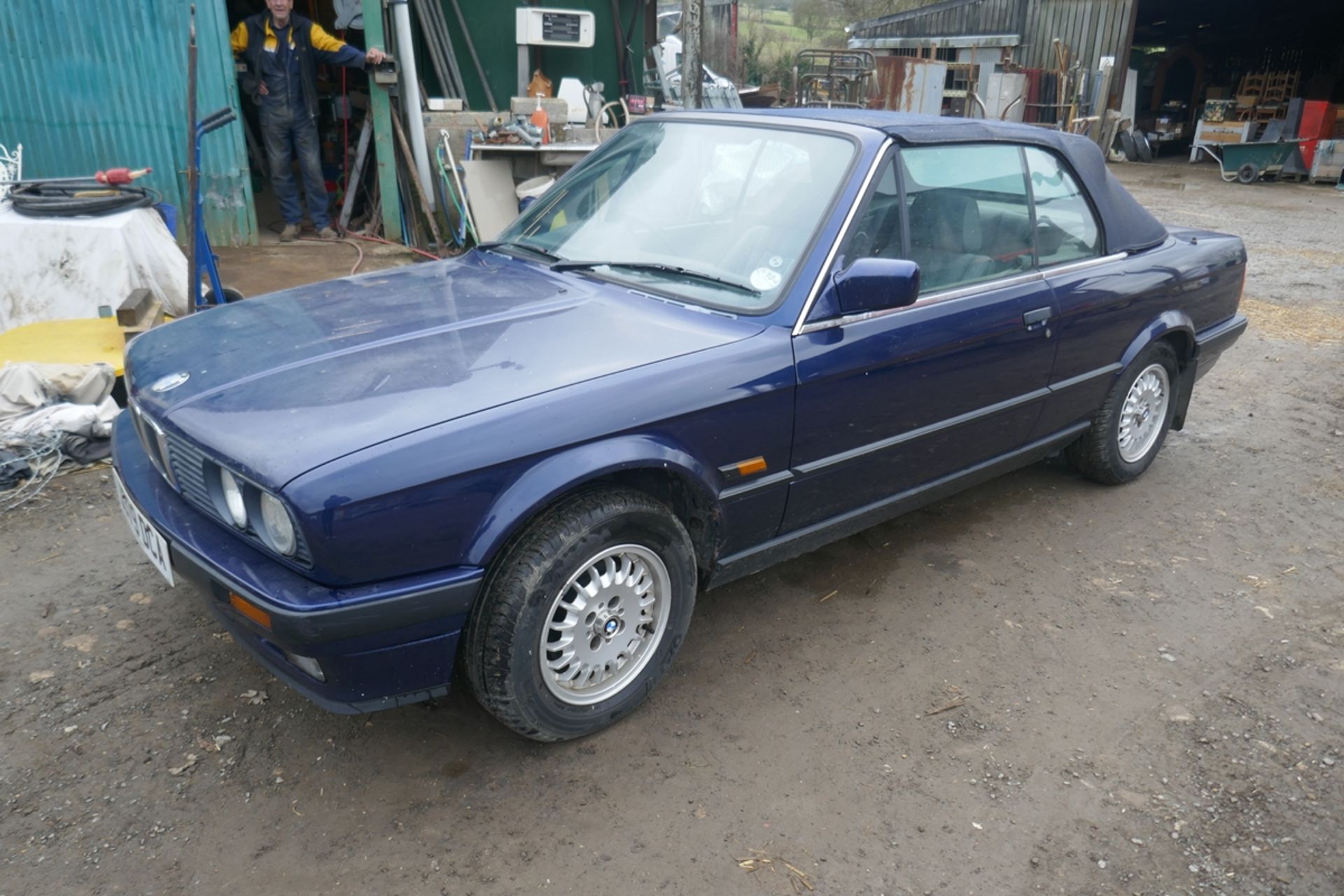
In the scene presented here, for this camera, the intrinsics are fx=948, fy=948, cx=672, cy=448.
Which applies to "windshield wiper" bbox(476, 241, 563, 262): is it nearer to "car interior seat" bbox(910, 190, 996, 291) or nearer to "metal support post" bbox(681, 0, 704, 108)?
"car interior seat" bbox(910, 190, 996, 291)

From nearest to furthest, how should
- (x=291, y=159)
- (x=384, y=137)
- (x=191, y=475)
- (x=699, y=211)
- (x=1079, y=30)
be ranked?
(x=191, y=475)
(x=699, y=211)
(x=384, y=137)
(x=291, y=159)
(x=1079, y=30)

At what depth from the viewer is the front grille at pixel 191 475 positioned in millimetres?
2271

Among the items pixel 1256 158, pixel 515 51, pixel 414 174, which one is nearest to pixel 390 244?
pixel 414 174

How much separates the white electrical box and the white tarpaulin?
4961mm

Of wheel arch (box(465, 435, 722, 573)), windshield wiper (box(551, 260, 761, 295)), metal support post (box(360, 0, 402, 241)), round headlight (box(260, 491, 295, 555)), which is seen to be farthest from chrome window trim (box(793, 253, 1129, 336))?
metal support post (box(360, 0, 402, 241))

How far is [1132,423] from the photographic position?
4.49m

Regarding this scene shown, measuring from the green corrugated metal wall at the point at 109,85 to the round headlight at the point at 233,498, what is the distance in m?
5.73

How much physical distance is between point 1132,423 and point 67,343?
17.7ft

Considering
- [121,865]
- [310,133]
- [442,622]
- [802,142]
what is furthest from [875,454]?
[310,133]

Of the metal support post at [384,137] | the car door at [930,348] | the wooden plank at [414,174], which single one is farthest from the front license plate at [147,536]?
the metal support post at [384,137]

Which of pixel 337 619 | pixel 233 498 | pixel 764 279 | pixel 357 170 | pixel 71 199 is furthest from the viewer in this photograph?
pixel 357 170

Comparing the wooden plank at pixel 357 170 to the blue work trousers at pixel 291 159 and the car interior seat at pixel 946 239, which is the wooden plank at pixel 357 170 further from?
the car interior seat at pixel 946 239

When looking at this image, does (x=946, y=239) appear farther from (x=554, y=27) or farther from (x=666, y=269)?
(x=554, y=27)

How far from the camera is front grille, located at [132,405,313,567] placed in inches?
89.4
